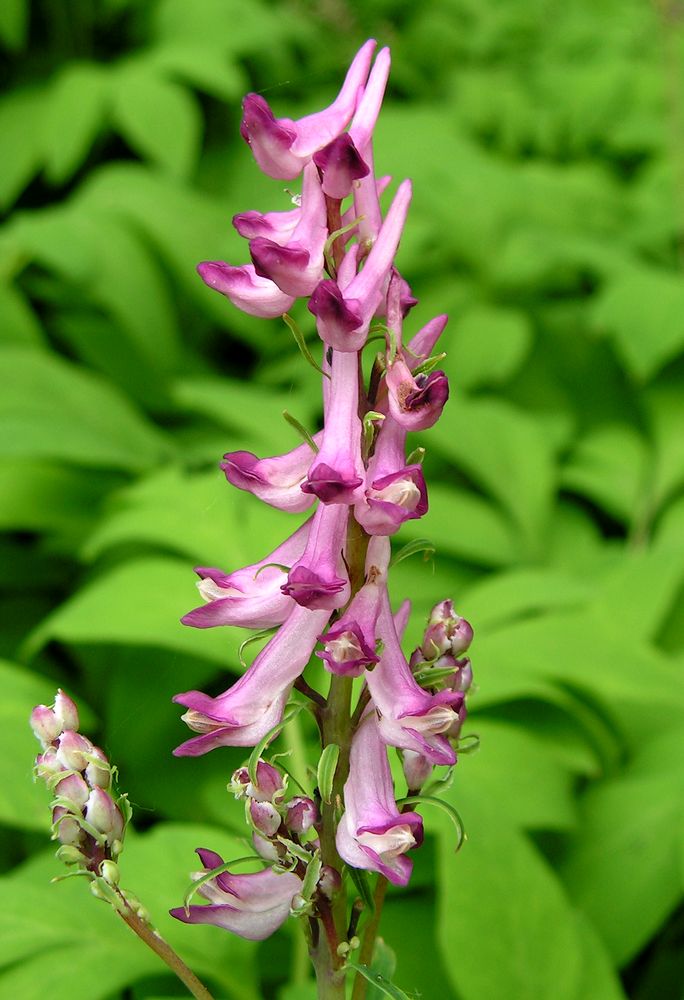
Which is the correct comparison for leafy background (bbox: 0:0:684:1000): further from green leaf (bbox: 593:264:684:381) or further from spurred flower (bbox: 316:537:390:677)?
spurred flower (bbox: 316:537:390:677)

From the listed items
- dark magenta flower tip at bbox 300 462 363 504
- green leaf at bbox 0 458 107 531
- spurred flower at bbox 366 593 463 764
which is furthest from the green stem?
green leaf at bbox 0 458 107 531

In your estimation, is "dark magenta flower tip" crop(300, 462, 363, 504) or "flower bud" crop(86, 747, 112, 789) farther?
"flower bud" crop(86, 747, 112, 789)

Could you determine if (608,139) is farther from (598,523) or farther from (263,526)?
(263,526)

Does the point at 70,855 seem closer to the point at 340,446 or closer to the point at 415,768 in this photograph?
the point at 415,768

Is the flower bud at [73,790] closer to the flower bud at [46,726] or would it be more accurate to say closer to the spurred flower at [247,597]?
the flower bud at [46,726]

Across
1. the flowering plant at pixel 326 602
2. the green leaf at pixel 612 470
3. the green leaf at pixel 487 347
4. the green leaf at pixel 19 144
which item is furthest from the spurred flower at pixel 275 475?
the green leaf at pixel 19 144

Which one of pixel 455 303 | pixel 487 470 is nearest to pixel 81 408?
pixel 487 470
